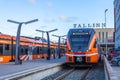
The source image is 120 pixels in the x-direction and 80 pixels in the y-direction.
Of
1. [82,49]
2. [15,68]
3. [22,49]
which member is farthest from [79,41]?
[22,49]

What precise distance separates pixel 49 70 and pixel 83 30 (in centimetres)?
710

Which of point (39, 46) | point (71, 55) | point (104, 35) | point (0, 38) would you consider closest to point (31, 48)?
point (39, 46)

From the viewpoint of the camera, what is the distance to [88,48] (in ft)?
103

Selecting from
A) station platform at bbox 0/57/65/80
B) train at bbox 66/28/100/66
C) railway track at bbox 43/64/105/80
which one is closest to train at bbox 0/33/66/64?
station platform at bbox 0/57/65/80

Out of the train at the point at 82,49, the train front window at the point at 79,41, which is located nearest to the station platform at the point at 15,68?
the train at the point at 82,49

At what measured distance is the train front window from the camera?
3167 cm

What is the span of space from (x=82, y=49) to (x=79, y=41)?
0.86m

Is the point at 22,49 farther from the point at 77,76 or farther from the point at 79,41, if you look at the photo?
the point at 77,76

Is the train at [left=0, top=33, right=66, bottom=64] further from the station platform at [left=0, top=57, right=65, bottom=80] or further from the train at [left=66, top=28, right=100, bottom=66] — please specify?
the train at [left=66, top=28, right=100, bottom=66]

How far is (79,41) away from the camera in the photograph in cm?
3198

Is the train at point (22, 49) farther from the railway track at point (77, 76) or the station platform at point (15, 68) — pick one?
the railway track at point (77, 76)

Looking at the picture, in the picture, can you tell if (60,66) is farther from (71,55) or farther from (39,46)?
(39,46)

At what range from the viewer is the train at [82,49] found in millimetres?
31469

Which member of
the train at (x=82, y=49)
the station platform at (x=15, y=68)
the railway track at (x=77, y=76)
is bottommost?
the railway track at (x=77, y=76)
